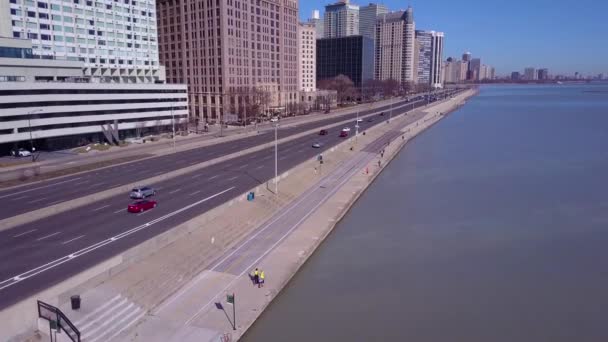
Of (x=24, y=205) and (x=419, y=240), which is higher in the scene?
(x=24, y=205)

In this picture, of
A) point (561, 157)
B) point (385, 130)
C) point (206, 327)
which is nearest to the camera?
point (206, 327)

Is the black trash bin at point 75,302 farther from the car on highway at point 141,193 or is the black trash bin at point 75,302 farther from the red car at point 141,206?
the car on highway at point 141,193

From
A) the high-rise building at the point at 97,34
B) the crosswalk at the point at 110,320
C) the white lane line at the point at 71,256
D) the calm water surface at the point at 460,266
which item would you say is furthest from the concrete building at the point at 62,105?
the crosswalk at the point at 110,320

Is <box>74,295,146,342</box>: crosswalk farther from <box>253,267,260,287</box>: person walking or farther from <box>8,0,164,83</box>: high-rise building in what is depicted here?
<box>8,0,164,83</box>: high-rise building

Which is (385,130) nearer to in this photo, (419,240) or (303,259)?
(419,240)

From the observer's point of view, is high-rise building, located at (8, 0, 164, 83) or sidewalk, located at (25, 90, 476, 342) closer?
sidewalk, located at (25, 90, 476, 342)

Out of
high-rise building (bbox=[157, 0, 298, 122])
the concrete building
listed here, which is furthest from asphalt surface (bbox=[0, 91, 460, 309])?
high-rise building (bbox=[157, 0, 298, 122])

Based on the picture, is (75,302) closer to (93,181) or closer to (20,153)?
(93,181)

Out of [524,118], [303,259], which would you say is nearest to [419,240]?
[303,259]
